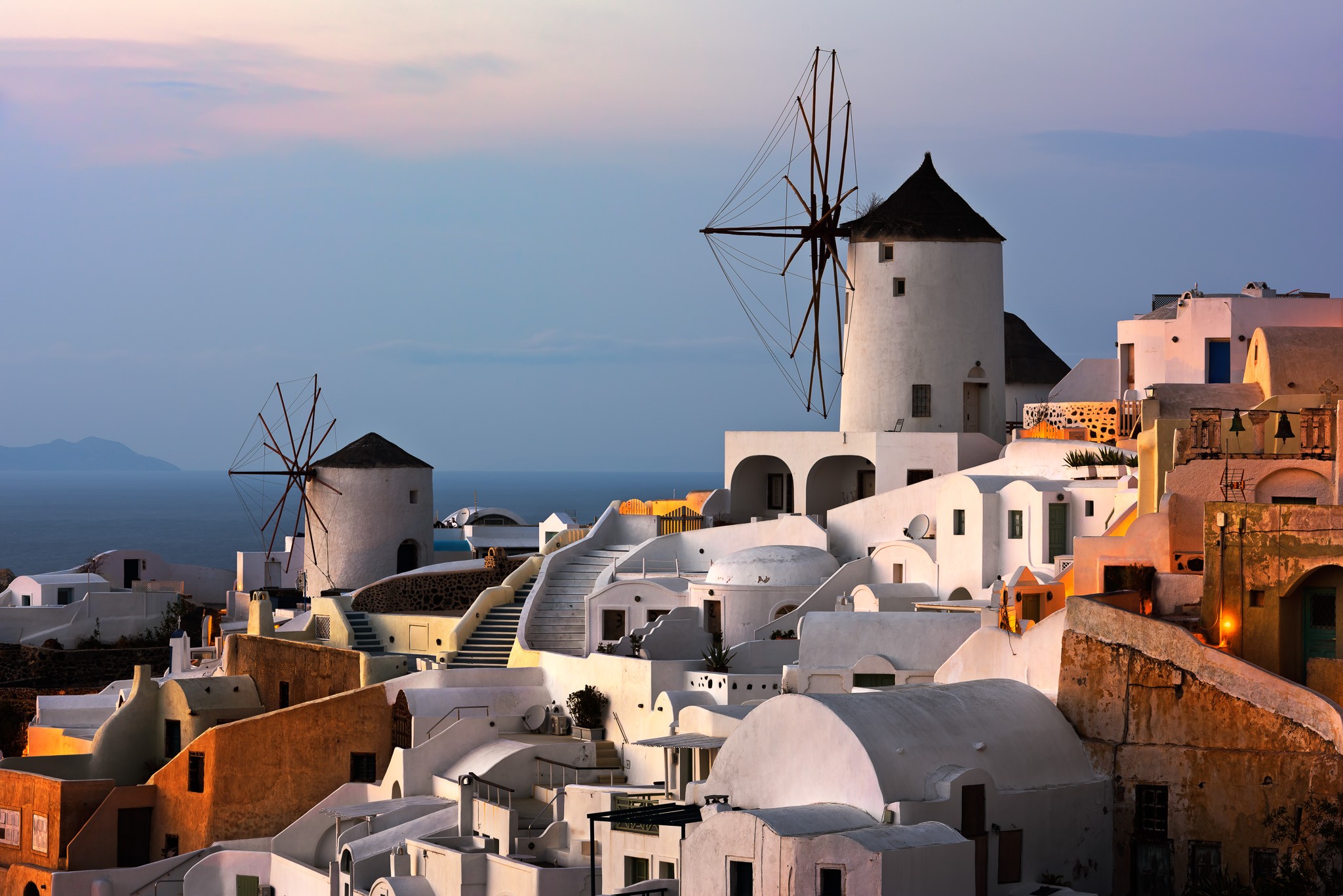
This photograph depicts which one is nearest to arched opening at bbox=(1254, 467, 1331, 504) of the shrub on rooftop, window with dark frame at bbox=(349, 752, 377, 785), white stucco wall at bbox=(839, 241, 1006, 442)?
the shrub on rooftop

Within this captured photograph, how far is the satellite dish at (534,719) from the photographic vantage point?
30.4 meters

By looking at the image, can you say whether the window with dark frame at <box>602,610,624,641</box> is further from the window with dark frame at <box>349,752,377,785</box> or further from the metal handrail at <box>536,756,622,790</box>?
the window with dark frame at <box>349,752,377,785</box>

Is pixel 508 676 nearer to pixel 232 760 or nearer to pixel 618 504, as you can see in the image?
pixel 232 760

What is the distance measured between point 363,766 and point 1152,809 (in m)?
13.1

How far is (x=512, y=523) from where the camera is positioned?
5394 cm

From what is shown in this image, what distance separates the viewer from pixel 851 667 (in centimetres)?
2712

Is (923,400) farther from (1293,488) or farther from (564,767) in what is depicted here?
(1293,488)

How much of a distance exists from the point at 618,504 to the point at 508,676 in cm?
686

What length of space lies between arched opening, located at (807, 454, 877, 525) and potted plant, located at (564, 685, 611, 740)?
25.0 feet

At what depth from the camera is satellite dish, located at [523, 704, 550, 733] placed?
30.4m

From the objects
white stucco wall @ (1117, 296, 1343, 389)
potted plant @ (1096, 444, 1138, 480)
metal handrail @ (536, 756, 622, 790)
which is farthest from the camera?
white stucco wall @ (1117, 296, 1343, 389)

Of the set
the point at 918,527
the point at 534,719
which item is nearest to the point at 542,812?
the point at 534,719

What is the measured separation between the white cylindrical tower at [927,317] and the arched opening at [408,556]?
9534 millimetres

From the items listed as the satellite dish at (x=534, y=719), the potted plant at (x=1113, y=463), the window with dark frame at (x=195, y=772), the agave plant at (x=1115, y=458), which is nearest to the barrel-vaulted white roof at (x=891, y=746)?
the potted plant at (x=1113, y=463)
